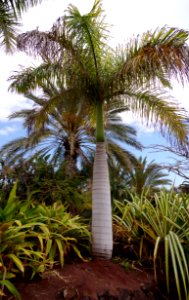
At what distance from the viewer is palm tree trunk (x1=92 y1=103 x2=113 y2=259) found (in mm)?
6648

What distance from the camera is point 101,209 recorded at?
23.0 ft

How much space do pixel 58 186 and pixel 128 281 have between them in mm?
5069

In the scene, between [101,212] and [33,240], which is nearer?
[33,240]

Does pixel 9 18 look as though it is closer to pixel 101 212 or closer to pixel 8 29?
pixel 8 29

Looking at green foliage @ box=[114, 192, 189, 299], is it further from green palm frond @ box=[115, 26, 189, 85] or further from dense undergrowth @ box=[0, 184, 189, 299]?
green palm frond @ box=[115, 26, 189, 85]

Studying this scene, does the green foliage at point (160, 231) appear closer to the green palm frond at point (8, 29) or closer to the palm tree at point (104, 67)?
the palm tree at point (104, 67)

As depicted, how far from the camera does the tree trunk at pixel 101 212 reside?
21.8 feet

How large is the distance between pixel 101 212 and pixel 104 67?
3.19m

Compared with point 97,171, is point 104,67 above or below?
above

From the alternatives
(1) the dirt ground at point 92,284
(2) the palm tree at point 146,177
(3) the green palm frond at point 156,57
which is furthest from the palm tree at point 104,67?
(2) the palm tree at point 146,177

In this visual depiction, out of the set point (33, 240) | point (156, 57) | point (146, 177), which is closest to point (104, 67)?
point (156, 57)

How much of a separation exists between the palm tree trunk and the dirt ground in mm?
315

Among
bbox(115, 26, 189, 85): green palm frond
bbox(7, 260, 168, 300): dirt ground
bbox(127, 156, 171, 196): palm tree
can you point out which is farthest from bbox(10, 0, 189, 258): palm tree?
bbox(127, 156, 171, 196): palm tree

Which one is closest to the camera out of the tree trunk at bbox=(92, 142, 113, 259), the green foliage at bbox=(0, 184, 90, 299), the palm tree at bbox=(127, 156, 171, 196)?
the green foliage at bbox=(0, 184, 90, 299)
